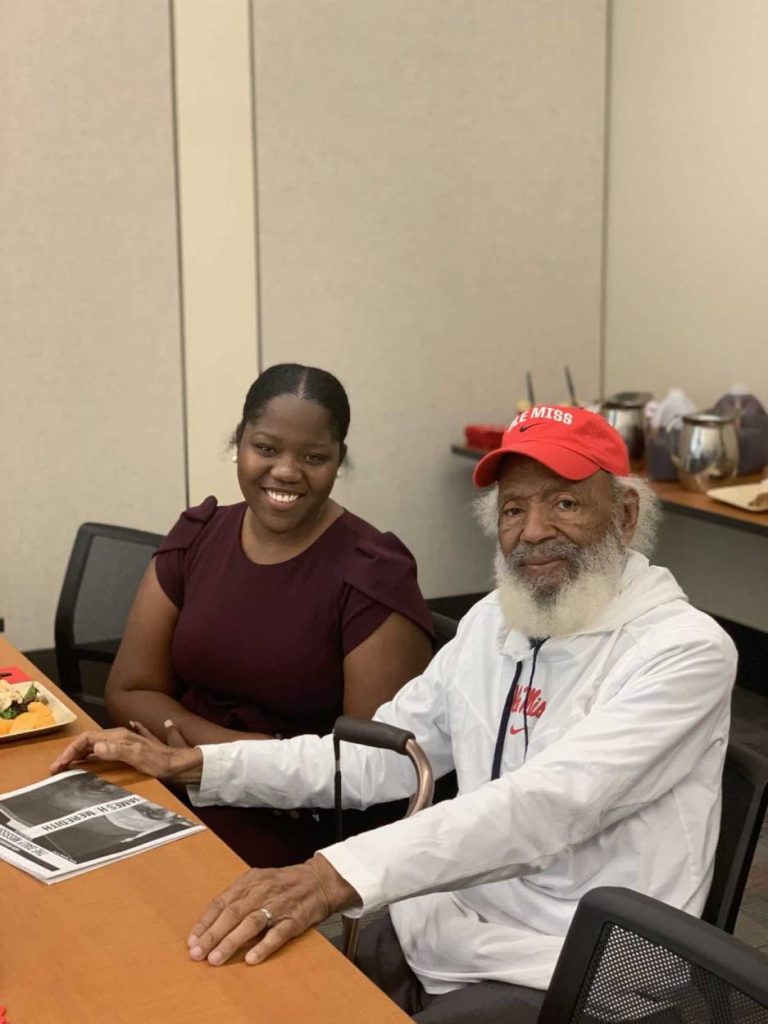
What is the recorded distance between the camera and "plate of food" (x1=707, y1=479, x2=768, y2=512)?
12.3ft

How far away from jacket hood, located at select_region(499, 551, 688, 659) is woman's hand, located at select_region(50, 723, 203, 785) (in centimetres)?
48

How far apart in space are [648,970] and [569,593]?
2.01 ft

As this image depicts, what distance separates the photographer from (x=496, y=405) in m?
5.06

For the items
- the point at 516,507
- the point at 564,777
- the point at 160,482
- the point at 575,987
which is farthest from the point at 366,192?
the point at 575,987

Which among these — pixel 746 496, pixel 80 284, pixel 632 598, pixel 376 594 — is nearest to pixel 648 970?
pixel 632 598

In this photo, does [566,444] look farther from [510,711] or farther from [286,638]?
[286,638]

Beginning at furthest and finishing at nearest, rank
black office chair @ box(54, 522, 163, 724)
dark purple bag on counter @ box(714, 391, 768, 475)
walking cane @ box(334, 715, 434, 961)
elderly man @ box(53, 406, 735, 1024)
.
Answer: dark purple bag on counter @ box(714, 391, 768, 475) < black office chair @ box(54, 522, 163, 724) < walking cane @ box(334, 715, 434, 961) < elderly man @ box(53, 406, 735, 1024)

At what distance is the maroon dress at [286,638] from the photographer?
7.06 feet

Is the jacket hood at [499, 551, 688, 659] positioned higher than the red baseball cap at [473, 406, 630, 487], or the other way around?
the red baseball cap at [473, 406, 630, 487]

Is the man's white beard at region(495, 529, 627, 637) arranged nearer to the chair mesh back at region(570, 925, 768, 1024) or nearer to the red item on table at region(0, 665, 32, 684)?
the chair mesh back at region(570, 925, 768, 1024)

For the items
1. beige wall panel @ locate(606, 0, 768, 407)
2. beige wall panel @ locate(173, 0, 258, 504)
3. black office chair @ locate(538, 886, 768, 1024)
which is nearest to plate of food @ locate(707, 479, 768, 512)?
beige wall panel @ locate(606, 0, 768, 407)

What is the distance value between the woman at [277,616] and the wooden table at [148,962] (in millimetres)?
597

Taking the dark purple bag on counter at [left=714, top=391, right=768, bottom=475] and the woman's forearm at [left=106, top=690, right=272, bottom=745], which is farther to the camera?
the dark purple bag on counter at [left=714, top=391, right=768, bottom=475]

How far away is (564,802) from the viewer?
1557 mm
